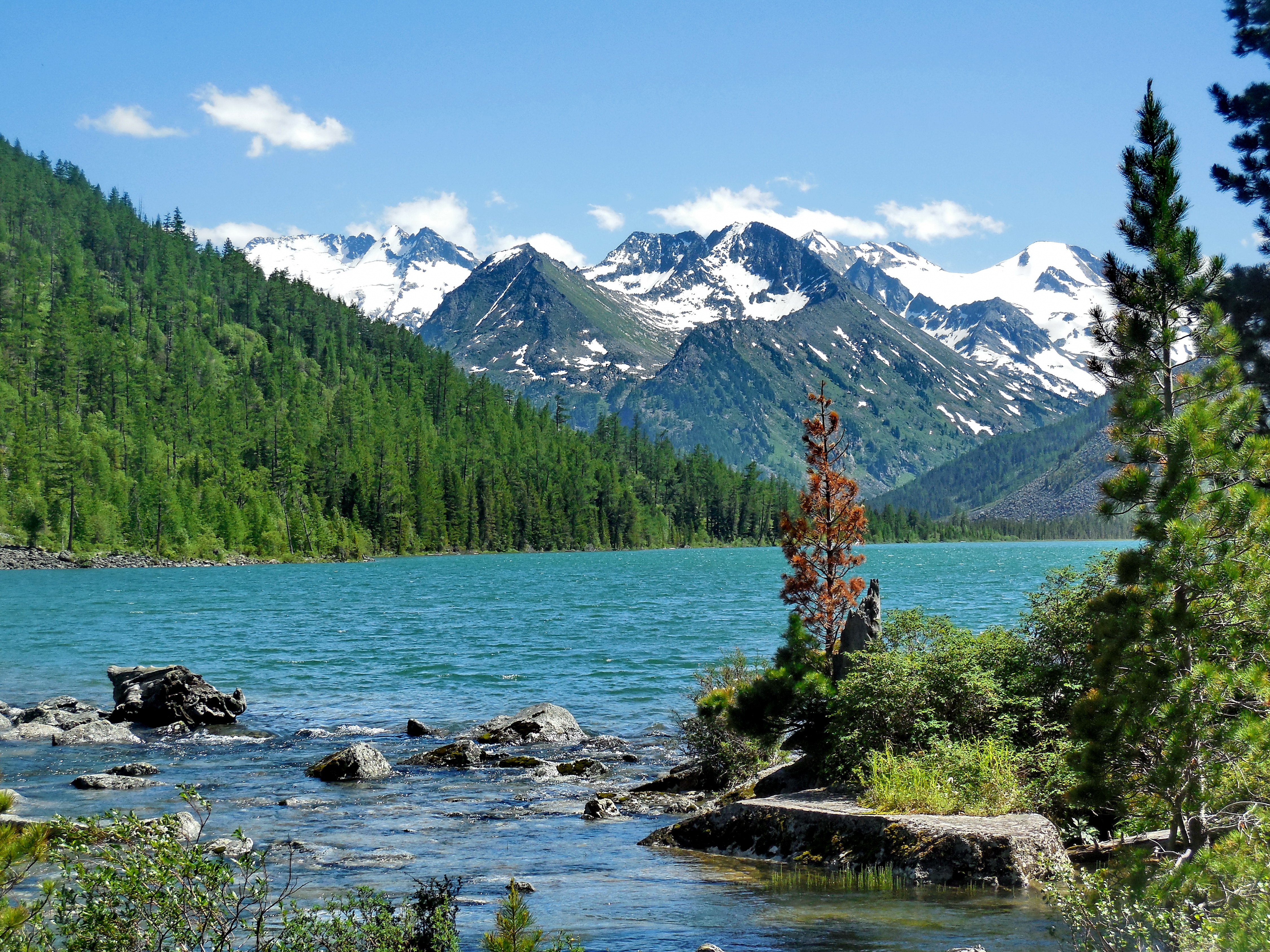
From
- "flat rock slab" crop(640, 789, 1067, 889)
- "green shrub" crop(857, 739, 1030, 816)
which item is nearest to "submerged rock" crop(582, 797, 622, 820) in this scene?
"flat rock slab" crop(640, 789, 1067, 889)

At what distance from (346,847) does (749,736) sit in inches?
351

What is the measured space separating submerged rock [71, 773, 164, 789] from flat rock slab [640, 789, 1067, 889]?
15.1m

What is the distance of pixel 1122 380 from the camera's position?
13016 mm

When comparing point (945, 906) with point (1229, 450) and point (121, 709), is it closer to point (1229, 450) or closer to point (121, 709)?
point (1229, 450)

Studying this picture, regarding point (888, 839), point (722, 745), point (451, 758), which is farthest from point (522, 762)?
point (888, 839)

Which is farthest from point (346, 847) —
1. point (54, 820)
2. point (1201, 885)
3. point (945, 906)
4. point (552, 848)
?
point (1201, 885)

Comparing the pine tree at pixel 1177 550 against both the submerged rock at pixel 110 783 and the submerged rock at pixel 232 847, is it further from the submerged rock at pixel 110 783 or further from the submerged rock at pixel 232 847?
the submerged rock at pixel 110 783

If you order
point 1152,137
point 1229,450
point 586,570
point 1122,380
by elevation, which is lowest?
point 586,570

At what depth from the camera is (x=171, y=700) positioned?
3734 centimetres

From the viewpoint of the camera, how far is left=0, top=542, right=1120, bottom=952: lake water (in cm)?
1573

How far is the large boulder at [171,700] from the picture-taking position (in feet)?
121

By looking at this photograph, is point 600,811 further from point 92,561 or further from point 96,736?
point 92,561

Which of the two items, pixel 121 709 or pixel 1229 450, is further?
pixel 121 709

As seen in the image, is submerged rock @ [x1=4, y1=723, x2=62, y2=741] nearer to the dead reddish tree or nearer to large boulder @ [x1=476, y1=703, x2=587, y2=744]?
large boulder @ [x1=476, y1=703, x2=587, y2=744]
